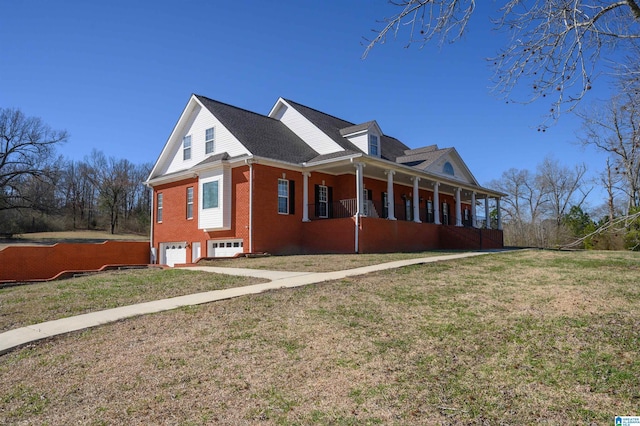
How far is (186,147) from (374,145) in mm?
10146

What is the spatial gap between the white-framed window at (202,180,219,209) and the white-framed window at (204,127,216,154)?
7.42ft

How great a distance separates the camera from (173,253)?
25156 mm

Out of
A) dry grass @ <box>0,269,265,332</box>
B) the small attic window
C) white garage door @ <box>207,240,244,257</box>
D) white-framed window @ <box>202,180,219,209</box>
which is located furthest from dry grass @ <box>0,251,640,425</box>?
the small attic window

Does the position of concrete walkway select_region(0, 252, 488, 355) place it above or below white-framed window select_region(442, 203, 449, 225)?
below

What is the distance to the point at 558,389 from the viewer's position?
488 centimetres

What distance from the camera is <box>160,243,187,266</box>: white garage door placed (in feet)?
79.7

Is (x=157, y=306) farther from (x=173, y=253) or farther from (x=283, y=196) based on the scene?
(x=173, y=253)

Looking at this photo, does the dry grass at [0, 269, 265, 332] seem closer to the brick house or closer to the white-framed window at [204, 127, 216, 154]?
the brick house

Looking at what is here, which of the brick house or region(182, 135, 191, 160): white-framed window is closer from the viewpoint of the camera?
the brick house

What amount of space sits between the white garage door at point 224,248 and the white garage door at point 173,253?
2.52m

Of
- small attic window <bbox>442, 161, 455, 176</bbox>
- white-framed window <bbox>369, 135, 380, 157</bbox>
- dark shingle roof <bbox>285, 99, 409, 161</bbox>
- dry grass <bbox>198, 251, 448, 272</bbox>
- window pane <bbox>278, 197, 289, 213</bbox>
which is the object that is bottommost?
dry grass <bbox>198, 251, 448, 272</bbox>

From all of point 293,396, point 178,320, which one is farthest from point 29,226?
point 293,396

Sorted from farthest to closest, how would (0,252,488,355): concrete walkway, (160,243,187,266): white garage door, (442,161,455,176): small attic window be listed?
(442,161,455,176): small attic window
(160,243,187,266): white garage door
(0,252,488,355): concrete walkway

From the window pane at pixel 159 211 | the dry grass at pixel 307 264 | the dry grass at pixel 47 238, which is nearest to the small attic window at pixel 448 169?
the dry grass at pixel 307 264
